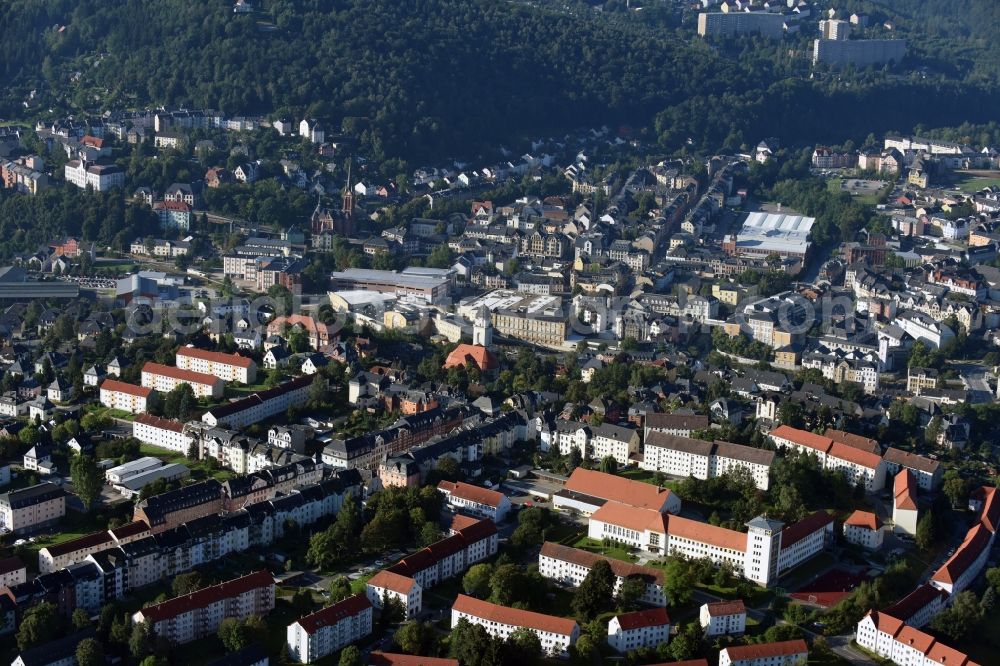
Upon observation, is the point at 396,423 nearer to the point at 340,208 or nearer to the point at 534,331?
the point at 534,331

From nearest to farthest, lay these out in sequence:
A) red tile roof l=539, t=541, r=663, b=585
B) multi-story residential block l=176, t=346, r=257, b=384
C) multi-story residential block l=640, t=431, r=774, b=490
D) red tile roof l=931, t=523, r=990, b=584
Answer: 1. red tile roof l=539, t=541, r=663, b=585
2. red tile roof l=931, t=523, r=990, b=584
3. multi-story residential block l=640, t=431, r=774, b=490
4. multi-story residential block l=176, t=346, r=257, b=384

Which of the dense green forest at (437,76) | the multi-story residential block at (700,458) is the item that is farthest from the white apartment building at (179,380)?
the dense green forest at (437,76)

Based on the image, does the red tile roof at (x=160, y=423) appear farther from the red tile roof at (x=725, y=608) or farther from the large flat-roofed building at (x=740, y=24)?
the large flat-roofed building at (x=740, y=24)

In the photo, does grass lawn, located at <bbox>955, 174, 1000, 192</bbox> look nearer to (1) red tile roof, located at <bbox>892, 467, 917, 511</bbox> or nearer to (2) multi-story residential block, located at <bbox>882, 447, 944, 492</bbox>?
(2) multi-story residential block, located at <bbox>882, 447, 944, 492</bbox>

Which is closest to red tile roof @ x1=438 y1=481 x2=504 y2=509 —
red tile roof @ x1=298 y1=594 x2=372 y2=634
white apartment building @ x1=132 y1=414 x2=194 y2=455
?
red tile roof @ x1=298 y1=594 x2=372 y2=634

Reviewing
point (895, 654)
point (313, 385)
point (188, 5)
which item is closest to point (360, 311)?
point (313, 385)
